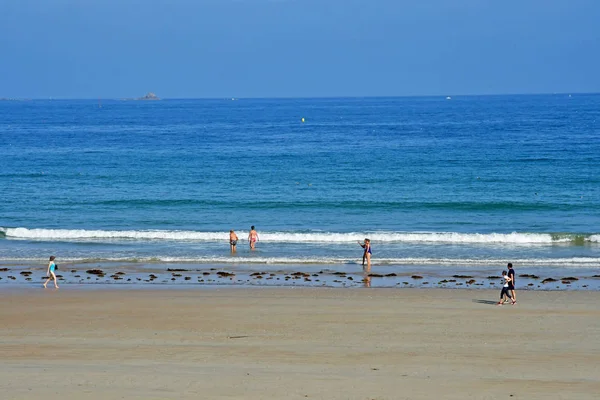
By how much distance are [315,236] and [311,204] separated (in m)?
8.14

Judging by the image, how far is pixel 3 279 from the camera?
79.0ft

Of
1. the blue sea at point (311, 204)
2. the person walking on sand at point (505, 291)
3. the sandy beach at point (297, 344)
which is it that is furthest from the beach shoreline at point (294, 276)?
the person walking on sand at point (505, 291)

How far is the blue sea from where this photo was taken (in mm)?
28594

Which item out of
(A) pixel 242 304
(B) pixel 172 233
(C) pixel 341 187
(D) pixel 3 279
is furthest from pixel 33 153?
(A) pixel 242 304

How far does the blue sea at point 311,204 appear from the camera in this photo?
A: 93.8 feet

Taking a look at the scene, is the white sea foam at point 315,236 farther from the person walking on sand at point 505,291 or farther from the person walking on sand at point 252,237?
the person walking on sand at point 505,291

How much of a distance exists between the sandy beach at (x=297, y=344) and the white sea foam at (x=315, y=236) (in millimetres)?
9549

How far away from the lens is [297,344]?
16062mm

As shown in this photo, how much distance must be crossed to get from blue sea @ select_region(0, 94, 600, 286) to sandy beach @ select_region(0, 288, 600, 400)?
5483mm

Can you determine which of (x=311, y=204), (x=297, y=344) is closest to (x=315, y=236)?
(x=311, y=204)

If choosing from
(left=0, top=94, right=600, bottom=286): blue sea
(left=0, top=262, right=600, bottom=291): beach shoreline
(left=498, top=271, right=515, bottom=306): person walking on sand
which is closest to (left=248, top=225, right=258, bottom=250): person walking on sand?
(left=0, top=94, right=600, bottom=286): blue sea

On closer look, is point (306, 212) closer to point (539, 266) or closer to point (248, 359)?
point (539, 266)

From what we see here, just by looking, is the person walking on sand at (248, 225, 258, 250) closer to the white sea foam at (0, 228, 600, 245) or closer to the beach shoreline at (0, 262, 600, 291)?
the white sea foam at (0, 228, 600, 245)

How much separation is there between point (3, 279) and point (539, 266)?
712 inches
